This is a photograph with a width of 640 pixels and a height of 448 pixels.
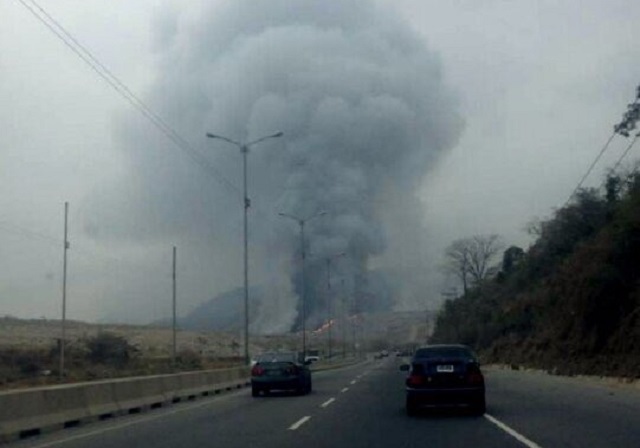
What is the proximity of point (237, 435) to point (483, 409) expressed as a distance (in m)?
7.09

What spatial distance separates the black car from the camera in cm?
2361

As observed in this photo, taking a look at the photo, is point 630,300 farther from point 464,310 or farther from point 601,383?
point 464,310

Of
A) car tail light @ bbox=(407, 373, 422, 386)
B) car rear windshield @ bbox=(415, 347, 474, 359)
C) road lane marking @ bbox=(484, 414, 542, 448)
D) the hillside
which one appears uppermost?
the hillside

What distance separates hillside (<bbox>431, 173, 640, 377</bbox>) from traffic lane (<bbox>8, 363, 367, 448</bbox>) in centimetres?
1790

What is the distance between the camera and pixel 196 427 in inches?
869

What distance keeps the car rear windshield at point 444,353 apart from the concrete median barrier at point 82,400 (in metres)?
8.03

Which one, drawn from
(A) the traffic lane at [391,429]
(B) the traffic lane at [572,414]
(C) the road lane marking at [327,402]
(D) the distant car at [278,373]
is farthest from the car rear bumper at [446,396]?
(D) the distant car at [278,373]

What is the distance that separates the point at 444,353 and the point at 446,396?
1.03 m

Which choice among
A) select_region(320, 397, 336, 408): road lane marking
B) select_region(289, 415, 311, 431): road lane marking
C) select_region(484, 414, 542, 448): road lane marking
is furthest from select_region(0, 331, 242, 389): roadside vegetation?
select_region(484, 414, 542, 448): road lane marking

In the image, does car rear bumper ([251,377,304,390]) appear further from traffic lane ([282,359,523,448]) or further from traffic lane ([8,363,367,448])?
traffic lane ([282,359,523,448])

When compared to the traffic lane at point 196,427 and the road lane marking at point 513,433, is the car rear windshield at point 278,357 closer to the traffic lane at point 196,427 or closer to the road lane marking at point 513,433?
the traffic lane at point 196,427

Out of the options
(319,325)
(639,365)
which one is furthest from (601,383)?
(319,325)

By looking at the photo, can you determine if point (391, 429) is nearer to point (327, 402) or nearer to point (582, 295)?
point (327, 402)

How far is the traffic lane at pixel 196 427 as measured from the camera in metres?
18.5
